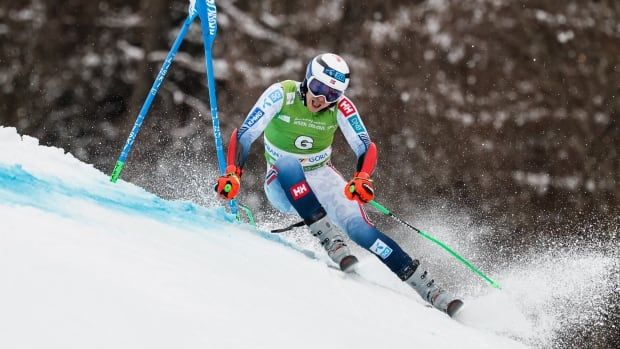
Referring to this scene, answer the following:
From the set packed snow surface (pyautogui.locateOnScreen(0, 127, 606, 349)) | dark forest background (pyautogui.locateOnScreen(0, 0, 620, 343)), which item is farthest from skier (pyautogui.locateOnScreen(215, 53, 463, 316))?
dark forest background (pyautogui.locateOnScreen(0, 0, 620, 343))

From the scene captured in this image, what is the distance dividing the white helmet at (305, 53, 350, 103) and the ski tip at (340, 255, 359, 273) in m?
1.02

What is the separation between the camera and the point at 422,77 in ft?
48.7

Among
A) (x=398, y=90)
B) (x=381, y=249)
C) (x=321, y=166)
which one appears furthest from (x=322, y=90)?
(x=398, y=90)

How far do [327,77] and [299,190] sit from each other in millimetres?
710

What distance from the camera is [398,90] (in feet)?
48.9

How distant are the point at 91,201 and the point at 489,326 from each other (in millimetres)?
2411

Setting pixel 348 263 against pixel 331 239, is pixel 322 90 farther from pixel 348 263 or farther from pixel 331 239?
pixel 348 263

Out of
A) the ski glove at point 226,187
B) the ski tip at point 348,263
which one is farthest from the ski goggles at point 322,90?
the ski tip at point 348,263

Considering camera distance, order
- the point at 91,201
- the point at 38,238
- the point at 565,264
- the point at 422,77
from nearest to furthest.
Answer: the point at 38,238
the point at 91,201
the point at 565,264
the point at 422,77

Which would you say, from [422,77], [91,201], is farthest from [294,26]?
[91,201]

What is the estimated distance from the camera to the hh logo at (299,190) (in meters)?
4.61

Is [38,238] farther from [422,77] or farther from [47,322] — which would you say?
[422,77]

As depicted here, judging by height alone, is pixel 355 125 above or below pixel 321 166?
above

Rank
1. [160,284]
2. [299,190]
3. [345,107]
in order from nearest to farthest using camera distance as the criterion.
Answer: [160,284], [299,190], [345,107]
